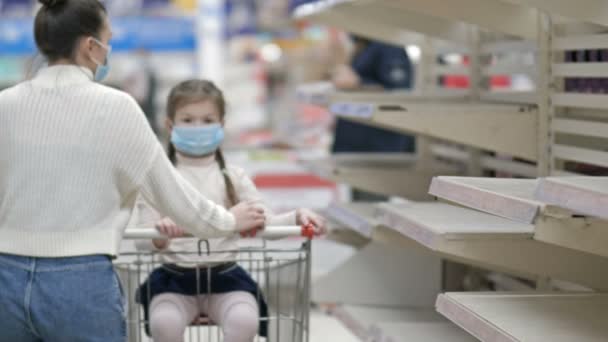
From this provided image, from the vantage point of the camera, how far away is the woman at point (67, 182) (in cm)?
263

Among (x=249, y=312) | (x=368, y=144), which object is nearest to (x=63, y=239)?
(x=249, y=312)

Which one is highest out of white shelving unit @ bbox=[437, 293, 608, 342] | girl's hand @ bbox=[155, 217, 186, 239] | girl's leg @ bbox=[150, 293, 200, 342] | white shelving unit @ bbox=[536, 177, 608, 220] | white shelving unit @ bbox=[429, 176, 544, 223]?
white shelving unit @ bbox=[536, 177, 608, 220]

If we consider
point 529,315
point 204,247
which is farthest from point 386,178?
point 529,315

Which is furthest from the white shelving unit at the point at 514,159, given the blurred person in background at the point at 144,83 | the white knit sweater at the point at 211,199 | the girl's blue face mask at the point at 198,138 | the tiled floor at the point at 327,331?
the blurred person in background at the point at 144,83

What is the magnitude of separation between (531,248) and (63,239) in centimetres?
130

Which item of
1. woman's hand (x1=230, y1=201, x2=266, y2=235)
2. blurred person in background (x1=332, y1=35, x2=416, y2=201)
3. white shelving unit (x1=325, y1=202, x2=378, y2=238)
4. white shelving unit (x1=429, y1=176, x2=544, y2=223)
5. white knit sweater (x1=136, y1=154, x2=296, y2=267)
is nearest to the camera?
white shelving unit (x1=429, y1=176, x2=544, y2=223)

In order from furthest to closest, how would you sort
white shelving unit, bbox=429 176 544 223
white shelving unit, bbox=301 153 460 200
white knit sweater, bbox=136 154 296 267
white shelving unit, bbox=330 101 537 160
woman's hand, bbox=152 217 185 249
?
white shelving unit, bbox=301 153 460 200, white shelving unit, bbox=330 101 537 160, white knit sweater, bbox=136 154 296 267, woman's hand, bbox=152 217 185 249, white shelving unit, bbox=429 176 544 223

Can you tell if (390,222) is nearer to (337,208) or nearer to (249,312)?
(249,312)

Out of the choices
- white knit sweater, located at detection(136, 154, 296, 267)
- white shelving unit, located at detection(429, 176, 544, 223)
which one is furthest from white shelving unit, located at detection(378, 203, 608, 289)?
white knit sweater, located at detection(136, 154, 296, 267)

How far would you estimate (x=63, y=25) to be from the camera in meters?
2.73

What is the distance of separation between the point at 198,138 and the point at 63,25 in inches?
32.7

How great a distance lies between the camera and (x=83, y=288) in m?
2.65

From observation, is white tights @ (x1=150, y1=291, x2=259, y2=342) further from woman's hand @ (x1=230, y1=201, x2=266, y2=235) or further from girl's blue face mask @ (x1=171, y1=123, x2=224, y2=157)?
girl's blue face mask @ (x1=171, y1=123, x2=224, y2=157)

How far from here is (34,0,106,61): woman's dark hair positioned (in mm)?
2736
